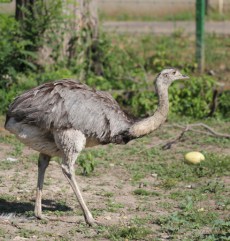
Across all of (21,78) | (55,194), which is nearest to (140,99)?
(21,78)

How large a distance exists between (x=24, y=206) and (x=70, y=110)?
1.00 meters

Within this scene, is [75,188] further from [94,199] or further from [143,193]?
[143,193]

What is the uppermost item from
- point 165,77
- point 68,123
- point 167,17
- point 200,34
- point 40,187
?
point 165,77

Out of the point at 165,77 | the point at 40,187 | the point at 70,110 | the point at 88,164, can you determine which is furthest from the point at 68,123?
the point at 88,164

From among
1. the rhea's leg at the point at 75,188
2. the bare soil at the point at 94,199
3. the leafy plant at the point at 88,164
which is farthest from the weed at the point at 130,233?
the leafy plant at the point at 88,164

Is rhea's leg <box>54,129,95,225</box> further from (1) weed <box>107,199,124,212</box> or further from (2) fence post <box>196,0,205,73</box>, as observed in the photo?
(2) fence post <box>196,0,205,73</box>

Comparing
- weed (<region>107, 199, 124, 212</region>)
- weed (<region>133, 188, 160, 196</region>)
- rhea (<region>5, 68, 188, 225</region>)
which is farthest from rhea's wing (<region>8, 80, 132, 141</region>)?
weed (<region>133, 188, 160, 196</region>)

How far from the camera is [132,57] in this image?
37.6 ft

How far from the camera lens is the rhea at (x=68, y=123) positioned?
6289mm

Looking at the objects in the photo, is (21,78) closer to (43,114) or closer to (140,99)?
(140,99)

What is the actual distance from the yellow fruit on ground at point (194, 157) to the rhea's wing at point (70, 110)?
1674 millimetres

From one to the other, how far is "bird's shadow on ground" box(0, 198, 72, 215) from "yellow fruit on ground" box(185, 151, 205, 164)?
1.72 m

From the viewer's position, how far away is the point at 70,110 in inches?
249

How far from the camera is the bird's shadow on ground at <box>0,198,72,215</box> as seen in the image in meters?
6.62
